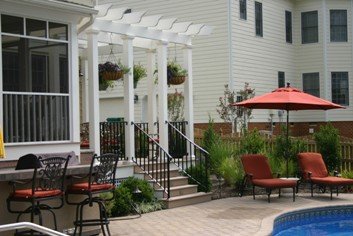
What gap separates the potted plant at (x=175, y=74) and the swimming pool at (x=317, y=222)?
5100mm

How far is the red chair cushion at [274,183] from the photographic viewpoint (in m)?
12.6

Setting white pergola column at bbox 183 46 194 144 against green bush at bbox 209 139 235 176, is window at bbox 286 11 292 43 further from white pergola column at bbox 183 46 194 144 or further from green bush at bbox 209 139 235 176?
green bush at bbox 209 139 235 176

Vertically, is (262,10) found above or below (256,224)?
above

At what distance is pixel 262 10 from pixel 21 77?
15.3m

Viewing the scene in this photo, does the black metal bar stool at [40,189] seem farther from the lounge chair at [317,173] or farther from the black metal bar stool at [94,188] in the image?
the lounge chair at [317,173]

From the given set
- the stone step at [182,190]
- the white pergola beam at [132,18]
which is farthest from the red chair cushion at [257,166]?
the white pergola beam at [132,18]

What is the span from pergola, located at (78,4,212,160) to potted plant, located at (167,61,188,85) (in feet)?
0.74

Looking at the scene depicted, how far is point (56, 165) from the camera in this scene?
7.49m

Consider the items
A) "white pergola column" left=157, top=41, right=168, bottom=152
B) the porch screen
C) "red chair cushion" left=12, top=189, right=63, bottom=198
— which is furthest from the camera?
"white pergola column" left=157, top=41, right=168, bottom=152

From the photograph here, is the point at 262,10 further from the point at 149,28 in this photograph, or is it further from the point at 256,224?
the point at 256,224

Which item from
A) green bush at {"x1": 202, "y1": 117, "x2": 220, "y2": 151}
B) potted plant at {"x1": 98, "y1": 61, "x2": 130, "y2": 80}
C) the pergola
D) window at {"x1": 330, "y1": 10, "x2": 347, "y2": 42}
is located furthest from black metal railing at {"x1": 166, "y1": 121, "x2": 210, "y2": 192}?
window at {"x1": 330, "y1": 10, "x2": 347, "y2": 42}

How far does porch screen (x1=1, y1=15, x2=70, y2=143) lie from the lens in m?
9.84

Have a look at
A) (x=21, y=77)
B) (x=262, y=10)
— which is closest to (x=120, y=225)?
(x=21, y=77)

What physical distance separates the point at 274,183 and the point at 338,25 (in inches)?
592
